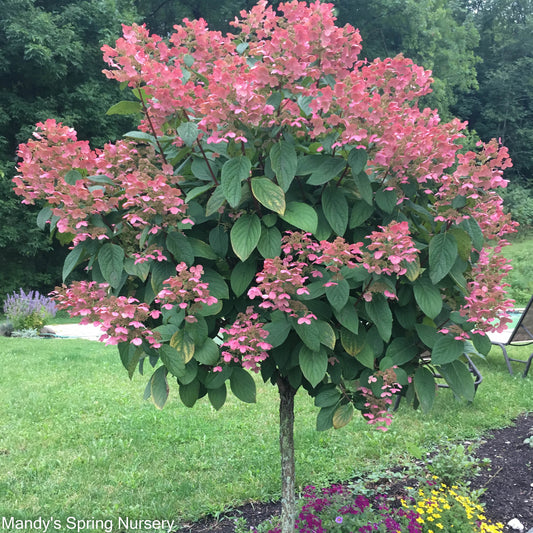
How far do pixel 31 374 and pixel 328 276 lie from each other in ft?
16.3

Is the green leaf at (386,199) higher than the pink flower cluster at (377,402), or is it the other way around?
the green leaf at (386,199)

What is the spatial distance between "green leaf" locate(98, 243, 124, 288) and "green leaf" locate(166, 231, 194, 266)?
137 millimetres

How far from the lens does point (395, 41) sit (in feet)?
65.8

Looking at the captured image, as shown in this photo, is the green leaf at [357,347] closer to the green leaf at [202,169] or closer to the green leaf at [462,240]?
the green leaf at [462,240]

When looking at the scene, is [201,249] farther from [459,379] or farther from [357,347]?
[459,379]

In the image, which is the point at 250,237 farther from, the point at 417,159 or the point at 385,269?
the point at 417,159

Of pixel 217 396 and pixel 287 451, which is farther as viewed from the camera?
pixel 287 451

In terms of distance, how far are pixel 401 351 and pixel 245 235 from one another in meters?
0.64

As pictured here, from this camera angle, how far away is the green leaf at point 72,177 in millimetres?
1313

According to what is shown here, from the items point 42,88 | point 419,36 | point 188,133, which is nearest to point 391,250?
point 188,133

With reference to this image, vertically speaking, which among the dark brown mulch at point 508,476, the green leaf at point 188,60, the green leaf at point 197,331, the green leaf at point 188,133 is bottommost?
the dark brown mulch at point 508,476

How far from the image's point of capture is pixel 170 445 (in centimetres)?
338

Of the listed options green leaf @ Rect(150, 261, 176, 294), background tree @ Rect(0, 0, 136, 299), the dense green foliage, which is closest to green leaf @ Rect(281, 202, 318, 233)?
green leaf @ Rect(150, 261, 176, 294)

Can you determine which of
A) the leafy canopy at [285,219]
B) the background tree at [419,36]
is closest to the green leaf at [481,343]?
the leafy canopy at [285,219]
